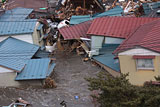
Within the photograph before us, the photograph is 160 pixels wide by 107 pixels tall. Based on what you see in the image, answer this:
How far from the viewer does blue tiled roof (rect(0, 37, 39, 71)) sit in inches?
649

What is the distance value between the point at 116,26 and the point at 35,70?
26.9 ft

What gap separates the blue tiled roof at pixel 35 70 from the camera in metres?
16.2

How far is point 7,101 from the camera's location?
570 inches

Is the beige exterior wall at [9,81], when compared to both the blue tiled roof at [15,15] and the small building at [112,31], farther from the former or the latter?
the blue tiled roof at [15,15]

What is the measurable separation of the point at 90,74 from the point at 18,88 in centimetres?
511

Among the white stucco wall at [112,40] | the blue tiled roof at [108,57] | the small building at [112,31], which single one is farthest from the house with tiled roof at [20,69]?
the white stucco wall at [112,40]

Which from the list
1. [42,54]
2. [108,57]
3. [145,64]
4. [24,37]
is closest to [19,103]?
[145,64]

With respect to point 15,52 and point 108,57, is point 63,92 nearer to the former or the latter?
point 15,52

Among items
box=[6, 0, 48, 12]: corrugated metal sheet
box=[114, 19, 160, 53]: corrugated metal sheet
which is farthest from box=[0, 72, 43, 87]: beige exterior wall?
box=[6, 0, 48, 12]: corrugated metal sheet

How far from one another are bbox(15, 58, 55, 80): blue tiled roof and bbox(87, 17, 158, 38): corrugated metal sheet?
18.1ft

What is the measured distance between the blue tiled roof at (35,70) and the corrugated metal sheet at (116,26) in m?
5.52

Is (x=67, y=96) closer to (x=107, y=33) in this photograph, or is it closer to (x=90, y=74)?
(x=90, y=74)

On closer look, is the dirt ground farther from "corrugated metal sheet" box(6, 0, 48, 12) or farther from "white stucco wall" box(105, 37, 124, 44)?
"corrugated metal sheet" box(6, 0, 48, 12)

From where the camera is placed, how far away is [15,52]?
19.0 metres
